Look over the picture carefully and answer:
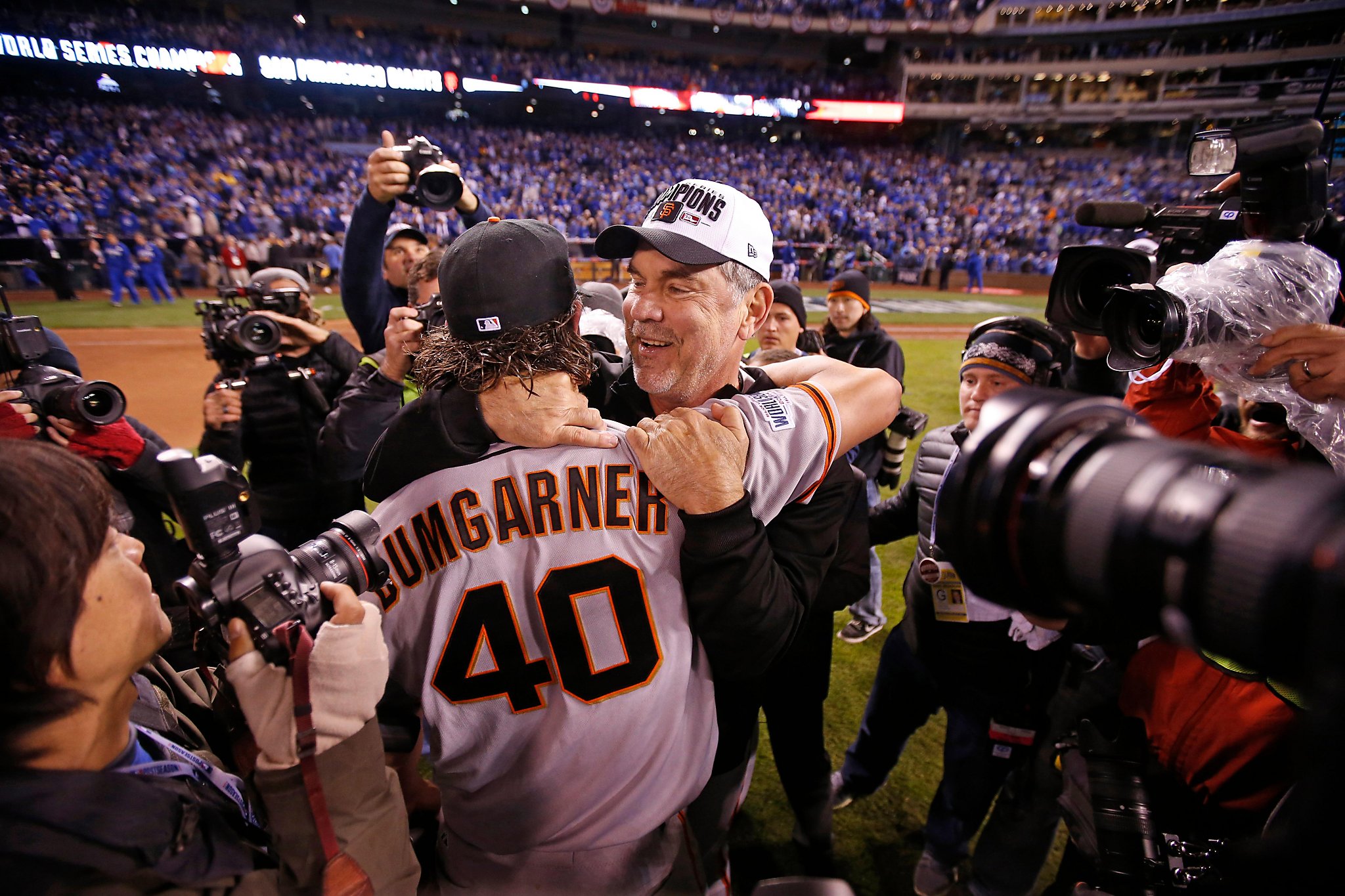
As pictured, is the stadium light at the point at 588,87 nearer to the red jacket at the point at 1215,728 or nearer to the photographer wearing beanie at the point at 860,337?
the photographer wearing beanie at the point at 860,337

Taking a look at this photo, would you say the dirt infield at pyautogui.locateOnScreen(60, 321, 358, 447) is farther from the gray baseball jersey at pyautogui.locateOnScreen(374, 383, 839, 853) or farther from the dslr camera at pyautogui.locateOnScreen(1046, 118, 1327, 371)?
the dslr camera at pyautogui.locateOnScreen(1046, 118, 1327, 371)

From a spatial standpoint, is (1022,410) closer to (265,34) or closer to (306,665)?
(306,665)

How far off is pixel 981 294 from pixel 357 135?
28234 millimetres

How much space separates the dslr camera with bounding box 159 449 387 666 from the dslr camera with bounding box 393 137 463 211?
198 cm

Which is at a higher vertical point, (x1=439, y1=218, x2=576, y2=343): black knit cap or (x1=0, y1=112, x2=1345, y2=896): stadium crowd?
(x1=439, y1=218, x2=576, y2=343): black knit cap

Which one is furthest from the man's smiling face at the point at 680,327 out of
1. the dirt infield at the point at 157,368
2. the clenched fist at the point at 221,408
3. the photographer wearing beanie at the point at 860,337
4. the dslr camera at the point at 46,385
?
the dirt infield at the point at 157,368

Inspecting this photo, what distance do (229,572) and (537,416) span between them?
628 millimetres

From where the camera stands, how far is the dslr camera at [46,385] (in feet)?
7.11

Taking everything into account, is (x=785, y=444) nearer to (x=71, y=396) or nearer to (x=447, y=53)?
(x=71, y=396)

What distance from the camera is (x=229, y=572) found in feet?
3.27

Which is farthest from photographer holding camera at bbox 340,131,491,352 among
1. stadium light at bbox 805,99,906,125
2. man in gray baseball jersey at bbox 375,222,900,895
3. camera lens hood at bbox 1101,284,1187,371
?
stadium light at bbox 805,99,906,125

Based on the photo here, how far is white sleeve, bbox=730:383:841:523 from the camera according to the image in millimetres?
1443

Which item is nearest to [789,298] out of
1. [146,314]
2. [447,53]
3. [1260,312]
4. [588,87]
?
[1260,312]

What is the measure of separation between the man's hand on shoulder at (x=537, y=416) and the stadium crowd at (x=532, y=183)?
55.7 feet
